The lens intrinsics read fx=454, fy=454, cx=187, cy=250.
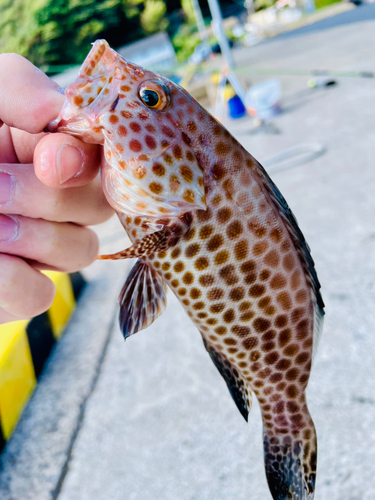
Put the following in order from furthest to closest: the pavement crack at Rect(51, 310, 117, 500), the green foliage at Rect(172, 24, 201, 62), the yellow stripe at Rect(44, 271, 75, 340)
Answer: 1. the green foliage at Rect(172, 24, 201, 62)
2. the yellow stripe at Rect(44, 271, 75, 340)
3. the pavement crack at Rect(51, 310, 117, 500)

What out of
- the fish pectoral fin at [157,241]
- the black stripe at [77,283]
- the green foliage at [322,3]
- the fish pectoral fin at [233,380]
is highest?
the fish pectoral fin at [157,241]

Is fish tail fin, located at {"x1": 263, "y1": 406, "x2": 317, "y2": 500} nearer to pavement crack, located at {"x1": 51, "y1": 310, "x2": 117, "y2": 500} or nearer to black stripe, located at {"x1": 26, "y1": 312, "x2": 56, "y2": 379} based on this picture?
pavement crack, located at {"x1": 51, "y1": 310, "x2": 117, "y2": 500}

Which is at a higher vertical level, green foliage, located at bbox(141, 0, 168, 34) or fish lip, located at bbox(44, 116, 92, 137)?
fish lip, located at bbox(44, 116, 92, 137)

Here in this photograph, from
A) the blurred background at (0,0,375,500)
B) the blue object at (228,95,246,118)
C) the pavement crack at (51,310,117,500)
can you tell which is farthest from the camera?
the blue object at (228,95,246,118)

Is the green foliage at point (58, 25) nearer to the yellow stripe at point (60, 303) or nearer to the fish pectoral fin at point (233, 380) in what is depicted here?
the yellow stripe at point (60, 303)

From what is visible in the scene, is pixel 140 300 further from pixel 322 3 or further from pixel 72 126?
pixel 322 3

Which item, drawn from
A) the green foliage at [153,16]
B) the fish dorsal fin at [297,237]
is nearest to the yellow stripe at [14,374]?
the fish dorsal fin at [297,237]

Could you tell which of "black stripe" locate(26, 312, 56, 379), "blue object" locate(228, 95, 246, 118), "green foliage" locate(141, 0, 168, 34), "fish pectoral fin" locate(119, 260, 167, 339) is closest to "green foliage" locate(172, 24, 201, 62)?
"green foliage" locate(141, 0, 168, 34)
